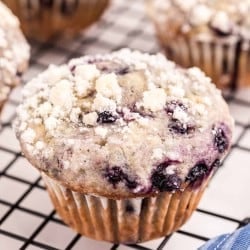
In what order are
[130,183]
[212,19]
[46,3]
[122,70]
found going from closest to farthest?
[130,183] → [122,70] → [212,19] → [46,3]

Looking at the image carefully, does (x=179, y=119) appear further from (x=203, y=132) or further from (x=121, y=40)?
(x=121, y=40)

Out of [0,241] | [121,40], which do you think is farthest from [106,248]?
[121,40]

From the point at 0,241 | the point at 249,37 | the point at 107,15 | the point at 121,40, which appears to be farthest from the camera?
the point at 107,15

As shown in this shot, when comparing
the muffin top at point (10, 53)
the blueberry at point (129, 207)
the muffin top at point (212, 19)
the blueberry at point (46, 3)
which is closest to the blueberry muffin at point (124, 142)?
the blueberry at point (129, 207)

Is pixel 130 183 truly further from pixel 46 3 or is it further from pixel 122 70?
pixel 46 3

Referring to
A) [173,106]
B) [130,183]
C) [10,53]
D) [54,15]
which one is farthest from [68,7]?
[130,183]

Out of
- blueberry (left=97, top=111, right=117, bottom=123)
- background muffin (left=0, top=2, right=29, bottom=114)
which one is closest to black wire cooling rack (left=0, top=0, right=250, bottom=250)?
background muffin (left=0, top=2, right=29, bottom=114)

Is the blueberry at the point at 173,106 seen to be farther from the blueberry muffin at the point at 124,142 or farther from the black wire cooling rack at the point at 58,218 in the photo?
the black wire cooling rack at the point at 58,218
